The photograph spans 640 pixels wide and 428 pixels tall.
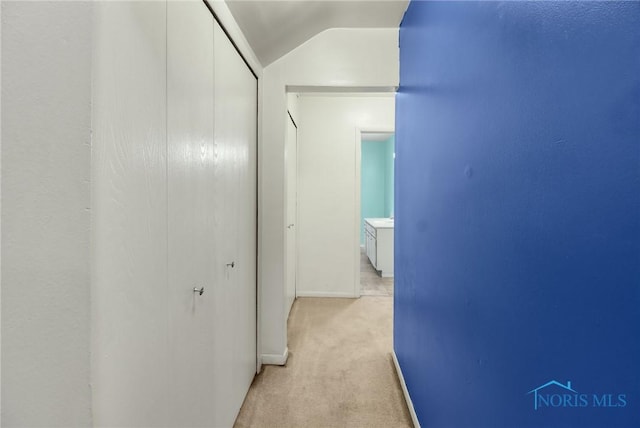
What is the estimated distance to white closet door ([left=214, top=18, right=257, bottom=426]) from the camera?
1463 millimetres

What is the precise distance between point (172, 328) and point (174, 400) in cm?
23

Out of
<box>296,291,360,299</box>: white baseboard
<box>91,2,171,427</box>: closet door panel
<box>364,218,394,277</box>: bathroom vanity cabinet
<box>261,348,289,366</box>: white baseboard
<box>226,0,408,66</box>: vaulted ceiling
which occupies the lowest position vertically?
<box>261,348,289,366</box>: white baseboard

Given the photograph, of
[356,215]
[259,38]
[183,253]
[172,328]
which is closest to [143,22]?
[183,253]

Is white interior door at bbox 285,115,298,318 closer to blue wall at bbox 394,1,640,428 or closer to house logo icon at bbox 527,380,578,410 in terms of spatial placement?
blue wall at bbox 394,1,640,428

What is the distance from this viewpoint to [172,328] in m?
1.03

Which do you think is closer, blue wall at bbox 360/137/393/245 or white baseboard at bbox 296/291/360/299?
white baseboard at bbox 296/291/360/299

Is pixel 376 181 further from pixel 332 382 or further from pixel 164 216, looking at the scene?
pixel 164 216

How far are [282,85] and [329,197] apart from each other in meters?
1.84

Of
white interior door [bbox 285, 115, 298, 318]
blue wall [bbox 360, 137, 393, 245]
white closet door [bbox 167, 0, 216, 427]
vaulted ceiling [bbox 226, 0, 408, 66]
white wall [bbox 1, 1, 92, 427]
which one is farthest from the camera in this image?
blue wall [bbox 360, 137, 393, 245]

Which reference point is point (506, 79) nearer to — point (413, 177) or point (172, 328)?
point (413, 177)

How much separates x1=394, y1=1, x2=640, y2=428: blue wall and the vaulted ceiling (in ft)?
2.28

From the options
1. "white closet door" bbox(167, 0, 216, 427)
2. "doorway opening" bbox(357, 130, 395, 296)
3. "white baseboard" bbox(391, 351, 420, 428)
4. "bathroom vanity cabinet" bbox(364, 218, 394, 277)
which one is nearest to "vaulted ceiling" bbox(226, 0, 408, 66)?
"white closet door" bbox(167, 0, 216, 427)

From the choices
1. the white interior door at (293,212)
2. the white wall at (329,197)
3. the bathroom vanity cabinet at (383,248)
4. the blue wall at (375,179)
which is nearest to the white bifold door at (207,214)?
the white interior door at (293,212)

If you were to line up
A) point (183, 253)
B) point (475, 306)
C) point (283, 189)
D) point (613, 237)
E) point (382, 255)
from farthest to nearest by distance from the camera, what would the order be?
point (382, 255)
point (283, 189)
point (183, 253)
point (475, 306)
point (613, 237)
